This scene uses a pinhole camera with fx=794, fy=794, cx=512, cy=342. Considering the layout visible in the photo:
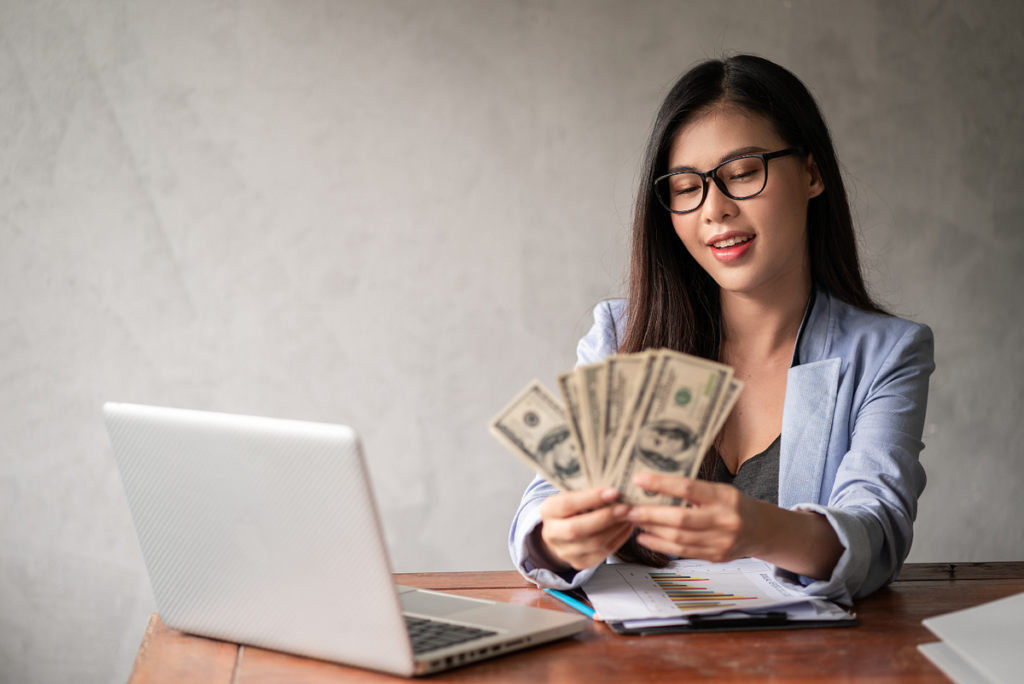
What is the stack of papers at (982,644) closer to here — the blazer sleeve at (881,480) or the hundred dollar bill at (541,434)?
the blazer sleeve at (881,480)

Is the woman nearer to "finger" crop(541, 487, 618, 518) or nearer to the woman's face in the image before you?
the woman's face

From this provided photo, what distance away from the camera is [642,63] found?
2867 mm

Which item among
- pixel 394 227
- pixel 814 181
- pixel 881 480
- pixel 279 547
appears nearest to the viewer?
pixel 279 547

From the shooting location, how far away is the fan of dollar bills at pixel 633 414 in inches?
34.5

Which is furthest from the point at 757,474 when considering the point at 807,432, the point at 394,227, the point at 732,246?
the point at 394,227

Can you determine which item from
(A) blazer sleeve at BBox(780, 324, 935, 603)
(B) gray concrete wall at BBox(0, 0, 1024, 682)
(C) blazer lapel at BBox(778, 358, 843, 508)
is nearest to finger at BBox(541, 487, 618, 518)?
(A) blazer sleeve at BBox(780, 324, 935, 603)

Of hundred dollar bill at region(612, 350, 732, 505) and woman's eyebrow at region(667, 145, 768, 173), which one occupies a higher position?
woman's eyebrow at region(667, 145, 768, 173)

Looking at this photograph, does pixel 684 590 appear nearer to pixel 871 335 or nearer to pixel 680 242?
pixel 871 335

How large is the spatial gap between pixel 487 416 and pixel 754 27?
67.8 inches

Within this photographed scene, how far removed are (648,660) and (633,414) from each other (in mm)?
286

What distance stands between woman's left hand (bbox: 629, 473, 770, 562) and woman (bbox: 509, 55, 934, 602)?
9cm

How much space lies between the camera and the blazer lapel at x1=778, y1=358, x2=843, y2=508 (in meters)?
1.43

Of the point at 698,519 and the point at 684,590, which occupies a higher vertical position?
the point at 698,519

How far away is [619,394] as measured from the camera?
2.89 ft
